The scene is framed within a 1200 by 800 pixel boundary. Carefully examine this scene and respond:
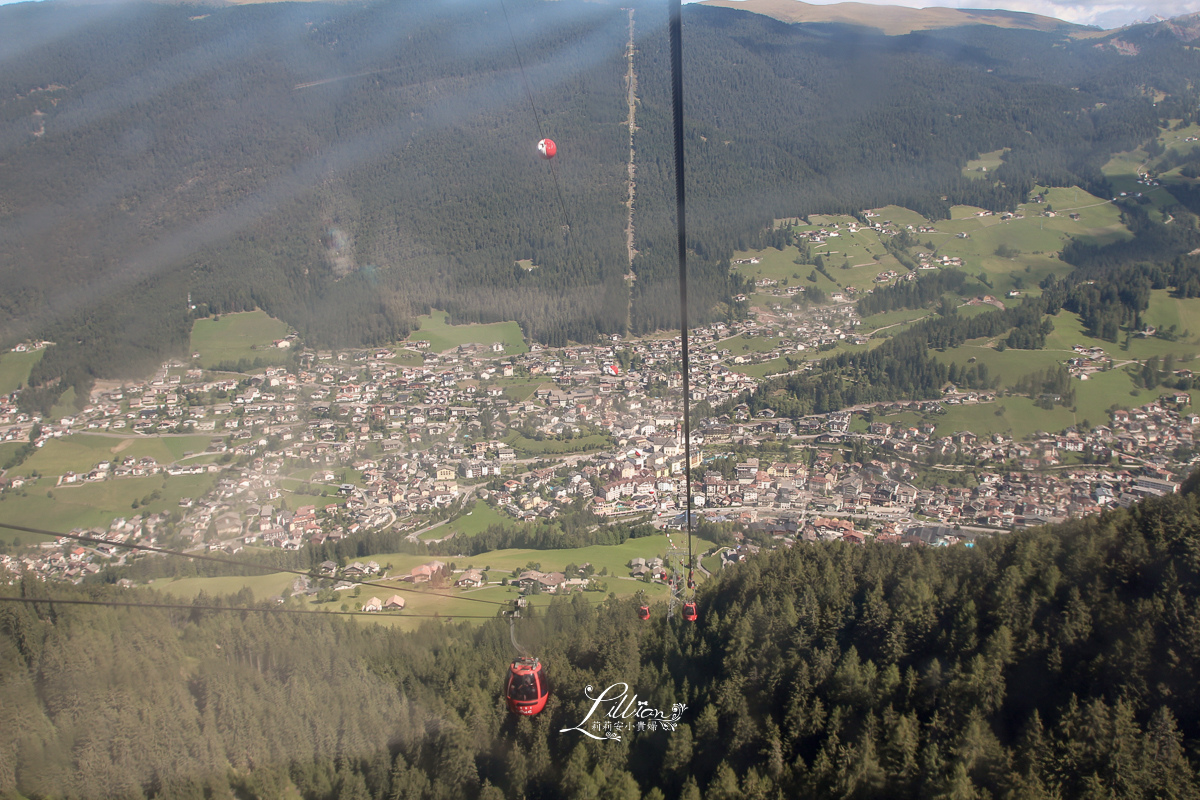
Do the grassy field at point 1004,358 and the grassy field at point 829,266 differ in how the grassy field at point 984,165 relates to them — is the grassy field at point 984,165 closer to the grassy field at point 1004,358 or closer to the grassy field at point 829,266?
the grassy field at point 829,266

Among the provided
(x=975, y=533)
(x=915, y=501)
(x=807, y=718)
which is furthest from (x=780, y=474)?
(x=807, y=718)

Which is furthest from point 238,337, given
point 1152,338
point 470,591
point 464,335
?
point 1152,338

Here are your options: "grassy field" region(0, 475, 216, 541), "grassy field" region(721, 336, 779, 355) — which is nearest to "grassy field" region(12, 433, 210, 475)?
"grassy field" region(0, 475, 216, 541)

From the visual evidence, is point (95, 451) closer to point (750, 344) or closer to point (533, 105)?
point (750, 344)

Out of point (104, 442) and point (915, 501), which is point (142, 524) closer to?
point (104, 442)

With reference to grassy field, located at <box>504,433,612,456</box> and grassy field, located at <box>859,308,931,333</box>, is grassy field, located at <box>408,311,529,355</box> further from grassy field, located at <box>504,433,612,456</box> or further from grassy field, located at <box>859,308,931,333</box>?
grassy field, located at <box>859,308,931,333</box>

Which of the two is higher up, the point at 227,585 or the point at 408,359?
the point at 408,359
